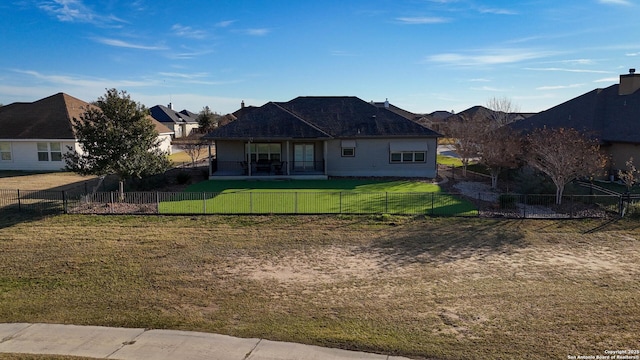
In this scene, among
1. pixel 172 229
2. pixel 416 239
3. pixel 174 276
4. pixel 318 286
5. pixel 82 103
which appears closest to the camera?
pixel 318 286

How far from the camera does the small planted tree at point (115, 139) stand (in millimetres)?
20812

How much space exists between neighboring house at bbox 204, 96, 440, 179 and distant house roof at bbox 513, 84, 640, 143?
402 inches

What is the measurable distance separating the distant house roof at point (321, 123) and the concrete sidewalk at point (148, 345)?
21116mm

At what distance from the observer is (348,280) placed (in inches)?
480

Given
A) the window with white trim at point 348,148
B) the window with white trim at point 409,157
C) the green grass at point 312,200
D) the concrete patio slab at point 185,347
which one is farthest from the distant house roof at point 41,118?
the concrete patio slab at point 185,347

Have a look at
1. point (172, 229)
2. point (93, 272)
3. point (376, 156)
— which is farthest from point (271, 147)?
point (93, 272)

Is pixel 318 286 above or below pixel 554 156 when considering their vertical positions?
below

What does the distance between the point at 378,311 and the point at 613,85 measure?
107 feet

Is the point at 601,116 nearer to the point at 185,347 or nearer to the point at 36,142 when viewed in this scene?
the point at 185,347

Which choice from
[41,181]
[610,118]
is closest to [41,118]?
[41,181]

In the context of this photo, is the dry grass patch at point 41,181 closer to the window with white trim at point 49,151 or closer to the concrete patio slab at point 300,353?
the window with white trim at point 49,151

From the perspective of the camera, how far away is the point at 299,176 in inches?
1174

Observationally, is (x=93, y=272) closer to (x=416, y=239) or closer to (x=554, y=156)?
(x=416, y=239)

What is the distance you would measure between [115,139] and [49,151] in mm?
17418
